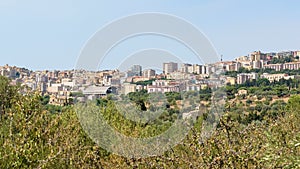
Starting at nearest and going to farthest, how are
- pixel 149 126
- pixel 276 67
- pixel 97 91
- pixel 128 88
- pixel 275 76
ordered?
pixel 149 126, pixel 128 88, pixel 97 91, pixel 275 76, pixel 276 67

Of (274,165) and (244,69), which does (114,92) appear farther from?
(244,69)

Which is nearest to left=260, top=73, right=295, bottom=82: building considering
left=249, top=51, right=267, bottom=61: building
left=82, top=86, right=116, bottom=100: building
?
left=249, top=51, right=267, bottom=61: building

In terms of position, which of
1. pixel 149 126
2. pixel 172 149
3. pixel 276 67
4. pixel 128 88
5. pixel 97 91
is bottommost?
pixel 149 126

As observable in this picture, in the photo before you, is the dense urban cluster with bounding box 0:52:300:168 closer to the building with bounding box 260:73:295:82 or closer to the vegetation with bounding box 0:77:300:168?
the vegetation with bounding box 0:77:300:168

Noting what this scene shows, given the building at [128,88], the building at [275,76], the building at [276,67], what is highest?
the building at [276,67]

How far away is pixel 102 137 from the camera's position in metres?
16.0

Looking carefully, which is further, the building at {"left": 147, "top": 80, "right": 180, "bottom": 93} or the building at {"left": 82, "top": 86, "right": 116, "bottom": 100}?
the building at {"left": 82, "top": 86, "right": 116, "bottom": 100}

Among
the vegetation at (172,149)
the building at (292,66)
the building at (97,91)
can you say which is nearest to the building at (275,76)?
the building at (292,66)

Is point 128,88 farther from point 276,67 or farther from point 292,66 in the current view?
point 292,66

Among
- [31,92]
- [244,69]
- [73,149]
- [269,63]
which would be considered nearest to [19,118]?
[73,149]

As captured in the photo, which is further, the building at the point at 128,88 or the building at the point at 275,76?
the building at the point at 275,76

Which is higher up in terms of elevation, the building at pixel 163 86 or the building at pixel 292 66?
the building at pixel 292 66

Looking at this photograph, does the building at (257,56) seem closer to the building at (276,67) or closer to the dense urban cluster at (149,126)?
the building at (276,67)

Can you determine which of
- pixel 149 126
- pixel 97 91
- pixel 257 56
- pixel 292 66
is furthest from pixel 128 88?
pixel 257 56
